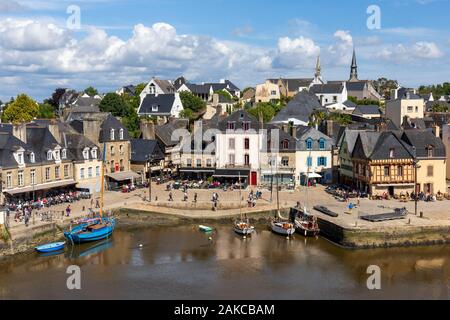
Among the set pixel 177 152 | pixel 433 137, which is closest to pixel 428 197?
pixel 433 137

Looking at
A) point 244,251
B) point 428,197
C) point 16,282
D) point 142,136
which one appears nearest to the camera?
point 16,282

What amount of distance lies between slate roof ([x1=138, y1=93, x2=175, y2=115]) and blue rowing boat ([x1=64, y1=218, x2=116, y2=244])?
163ft

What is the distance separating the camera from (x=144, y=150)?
61625 millimetres

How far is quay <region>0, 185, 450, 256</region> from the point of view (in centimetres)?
4003

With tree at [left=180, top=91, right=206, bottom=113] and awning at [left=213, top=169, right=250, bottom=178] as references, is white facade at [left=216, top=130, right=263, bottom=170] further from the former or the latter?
tree at [left=180, top=91, right=206, bottom=113]

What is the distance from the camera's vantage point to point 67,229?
42.3 metres

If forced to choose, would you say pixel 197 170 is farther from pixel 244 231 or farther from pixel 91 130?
pixel 244 231

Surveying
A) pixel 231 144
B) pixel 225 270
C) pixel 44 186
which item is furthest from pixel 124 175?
pixel 225 270

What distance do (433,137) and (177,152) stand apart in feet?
84.3

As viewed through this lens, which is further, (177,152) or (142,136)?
(142,136)

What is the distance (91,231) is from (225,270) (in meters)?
11.7

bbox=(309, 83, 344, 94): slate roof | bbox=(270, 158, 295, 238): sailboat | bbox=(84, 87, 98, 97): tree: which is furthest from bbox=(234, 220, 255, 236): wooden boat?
bbox=(84, 87, 98, 97): tree
